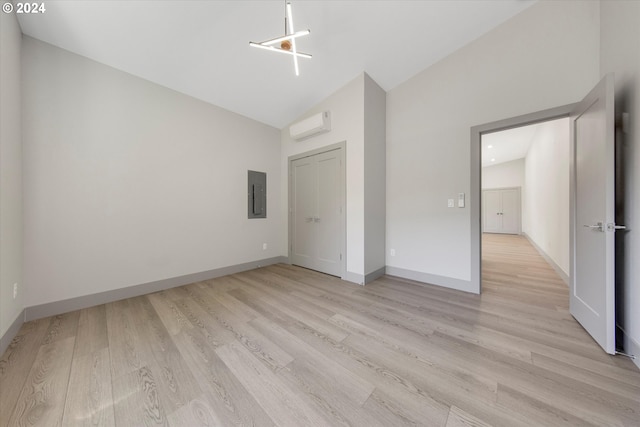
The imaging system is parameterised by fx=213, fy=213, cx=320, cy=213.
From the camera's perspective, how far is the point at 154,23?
2.18 meters

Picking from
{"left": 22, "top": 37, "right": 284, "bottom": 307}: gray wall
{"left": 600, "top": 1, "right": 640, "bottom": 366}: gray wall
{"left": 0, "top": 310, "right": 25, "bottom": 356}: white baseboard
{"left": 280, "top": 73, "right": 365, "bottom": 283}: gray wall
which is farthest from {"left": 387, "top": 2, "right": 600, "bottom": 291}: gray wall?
{"left": 0, "top": 310, "right": 25, "bottom": 356}: white baseboard

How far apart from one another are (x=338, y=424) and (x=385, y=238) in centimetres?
280

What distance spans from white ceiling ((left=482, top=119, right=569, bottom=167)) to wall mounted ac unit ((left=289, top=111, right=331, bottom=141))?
158 inches

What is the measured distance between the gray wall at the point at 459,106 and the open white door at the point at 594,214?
0.54 metres

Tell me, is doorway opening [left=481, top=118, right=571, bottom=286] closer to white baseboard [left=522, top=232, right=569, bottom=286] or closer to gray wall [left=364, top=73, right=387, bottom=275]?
white baseboard [left=522, top=232, right=569, bottom=286]

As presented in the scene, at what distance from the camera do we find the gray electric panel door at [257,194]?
3.93 meters

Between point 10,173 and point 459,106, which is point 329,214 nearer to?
point 459,106

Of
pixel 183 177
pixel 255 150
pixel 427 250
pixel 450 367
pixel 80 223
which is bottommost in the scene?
pixel 450 367

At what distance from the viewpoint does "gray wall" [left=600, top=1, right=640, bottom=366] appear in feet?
5.09

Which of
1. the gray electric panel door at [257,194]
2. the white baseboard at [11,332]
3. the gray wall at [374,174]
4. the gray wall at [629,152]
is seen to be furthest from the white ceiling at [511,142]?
the white baseboard at [11,332]

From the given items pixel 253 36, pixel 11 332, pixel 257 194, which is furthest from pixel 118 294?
pixel 253 36

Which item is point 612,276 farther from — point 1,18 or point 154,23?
point 1,18

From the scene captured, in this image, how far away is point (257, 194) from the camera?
4047mm

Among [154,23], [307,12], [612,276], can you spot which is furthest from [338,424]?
[154,23]
